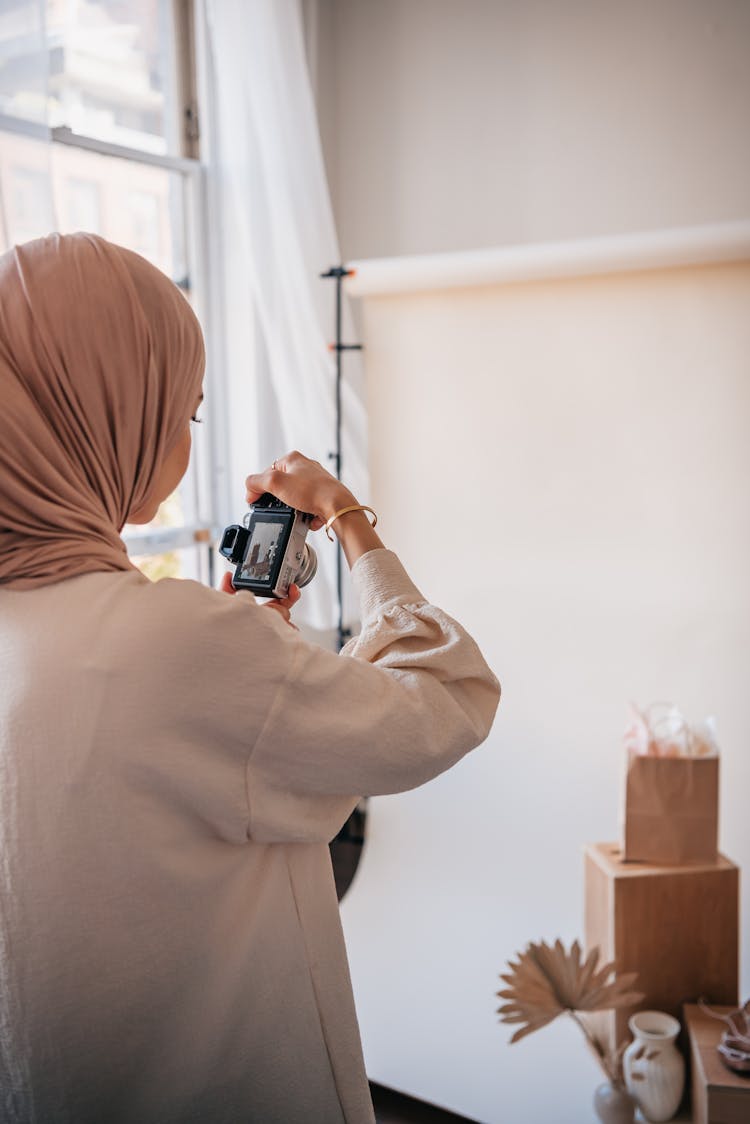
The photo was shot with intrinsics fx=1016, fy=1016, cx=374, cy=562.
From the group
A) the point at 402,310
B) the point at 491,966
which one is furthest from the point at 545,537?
the point at 491,966

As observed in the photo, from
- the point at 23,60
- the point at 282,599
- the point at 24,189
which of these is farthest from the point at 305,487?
the point at 23,60

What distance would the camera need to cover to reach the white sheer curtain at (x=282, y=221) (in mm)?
2330

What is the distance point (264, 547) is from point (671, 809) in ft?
3.98

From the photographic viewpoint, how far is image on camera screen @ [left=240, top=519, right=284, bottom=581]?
38.1 inches

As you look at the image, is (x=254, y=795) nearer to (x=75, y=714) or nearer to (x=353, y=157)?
(x=75, y=714)

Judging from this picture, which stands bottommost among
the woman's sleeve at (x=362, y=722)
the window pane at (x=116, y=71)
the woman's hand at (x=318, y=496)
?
the woman's sleeve at (x=362, y=722)

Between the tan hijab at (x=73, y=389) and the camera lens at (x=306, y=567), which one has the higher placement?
the tan hijab at (x=73, y=389)

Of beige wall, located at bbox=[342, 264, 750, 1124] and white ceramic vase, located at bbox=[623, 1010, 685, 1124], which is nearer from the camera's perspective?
white ceramic vase, located at bbox=[623, 1010, 685, 1124]

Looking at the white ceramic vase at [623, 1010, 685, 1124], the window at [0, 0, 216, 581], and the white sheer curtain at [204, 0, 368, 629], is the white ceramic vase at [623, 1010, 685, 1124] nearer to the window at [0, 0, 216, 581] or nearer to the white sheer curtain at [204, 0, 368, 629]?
the white sheer curtain at [204, 0, 368, 629]

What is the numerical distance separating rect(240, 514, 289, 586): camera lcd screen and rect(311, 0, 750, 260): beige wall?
5.29 ft

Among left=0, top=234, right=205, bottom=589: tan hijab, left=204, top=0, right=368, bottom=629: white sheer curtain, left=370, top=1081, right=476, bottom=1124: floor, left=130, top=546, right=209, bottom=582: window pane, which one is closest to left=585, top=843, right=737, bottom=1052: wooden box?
left=370, top=1081, right=476, bottom=1124: floor

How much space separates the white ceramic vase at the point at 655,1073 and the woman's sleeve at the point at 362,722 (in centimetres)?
126

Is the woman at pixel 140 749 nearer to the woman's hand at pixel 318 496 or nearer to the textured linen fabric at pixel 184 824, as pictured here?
the textured linen fabric at pixel 184 824

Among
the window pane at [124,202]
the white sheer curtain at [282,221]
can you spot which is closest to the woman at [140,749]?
the window pane at [124,202]
